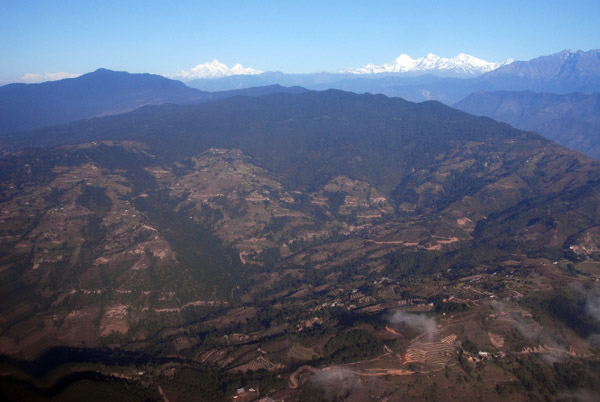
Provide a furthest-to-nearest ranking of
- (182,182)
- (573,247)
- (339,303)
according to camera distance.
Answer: (182,182)
(573,247)
(339,303)

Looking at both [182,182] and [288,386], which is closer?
[288,386]

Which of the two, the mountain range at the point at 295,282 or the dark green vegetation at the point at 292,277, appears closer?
the mountain range at the point at 295,282

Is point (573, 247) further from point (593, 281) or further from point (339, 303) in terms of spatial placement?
point (339, 303)

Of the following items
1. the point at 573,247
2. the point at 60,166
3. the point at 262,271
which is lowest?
the point at 262,271

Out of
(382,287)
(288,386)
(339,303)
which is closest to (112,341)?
(288,386)

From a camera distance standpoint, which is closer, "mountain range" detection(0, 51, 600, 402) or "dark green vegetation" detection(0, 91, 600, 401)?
"mountain range" detection(0, 51, 600, 402)

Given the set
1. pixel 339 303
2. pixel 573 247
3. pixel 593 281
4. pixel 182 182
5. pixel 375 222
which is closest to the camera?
pixel 593 281

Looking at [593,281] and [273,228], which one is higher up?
[593,281]

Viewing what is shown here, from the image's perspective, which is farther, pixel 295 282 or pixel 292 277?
pixel 292 277
